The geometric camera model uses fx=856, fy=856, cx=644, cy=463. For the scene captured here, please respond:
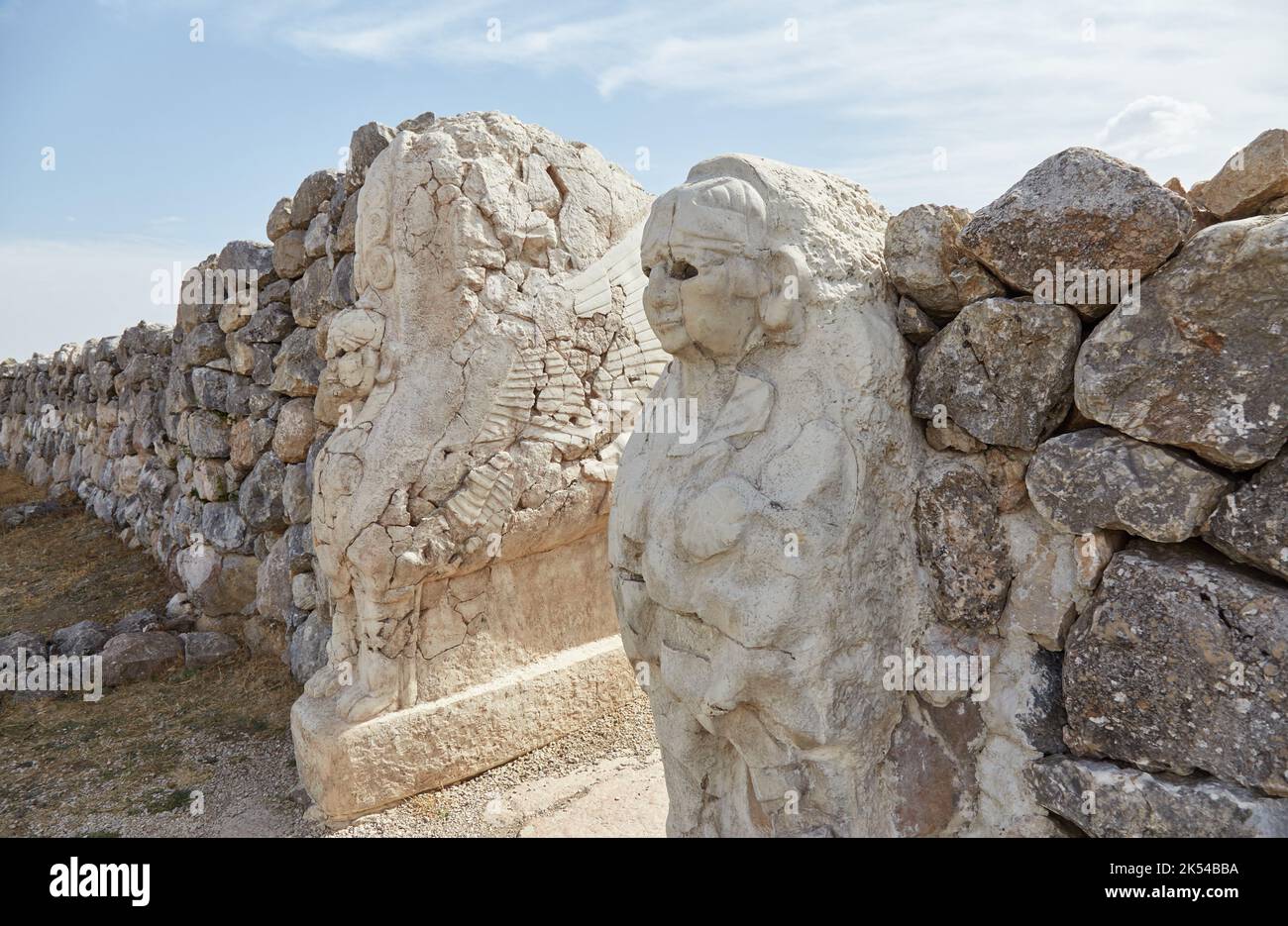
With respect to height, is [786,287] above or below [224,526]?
above

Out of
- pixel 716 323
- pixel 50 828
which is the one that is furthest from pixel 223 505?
pixel 716 323

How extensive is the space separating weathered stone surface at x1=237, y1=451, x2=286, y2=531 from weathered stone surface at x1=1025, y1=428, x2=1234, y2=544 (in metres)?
4.19

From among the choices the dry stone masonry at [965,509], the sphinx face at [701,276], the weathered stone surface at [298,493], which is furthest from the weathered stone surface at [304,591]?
the sphinx face at [701,276]

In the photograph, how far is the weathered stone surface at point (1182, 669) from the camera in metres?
1.43

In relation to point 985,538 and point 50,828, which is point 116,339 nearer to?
point 50,828

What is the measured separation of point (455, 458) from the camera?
3188mm

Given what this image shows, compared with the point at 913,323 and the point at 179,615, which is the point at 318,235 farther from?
the point at 913,323

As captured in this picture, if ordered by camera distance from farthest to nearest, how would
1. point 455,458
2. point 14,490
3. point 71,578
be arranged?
point 14,490 < point 71,578 < point 455,458

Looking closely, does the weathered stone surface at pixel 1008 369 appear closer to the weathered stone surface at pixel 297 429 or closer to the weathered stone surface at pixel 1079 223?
the weathered stone surface at pixel 1079 223

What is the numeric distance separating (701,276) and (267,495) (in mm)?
3759

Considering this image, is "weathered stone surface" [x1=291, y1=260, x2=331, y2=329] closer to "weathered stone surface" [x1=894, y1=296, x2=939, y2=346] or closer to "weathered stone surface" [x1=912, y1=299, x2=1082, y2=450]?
"weathered stone surface" [x1=894, y1=296, x2=939, y2=346]

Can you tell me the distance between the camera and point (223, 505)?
5277 millimetres

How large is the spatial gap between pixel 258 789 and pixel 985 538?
316 cm

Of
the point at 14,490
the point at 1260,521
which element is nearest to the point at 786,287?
the point at 1260,521
